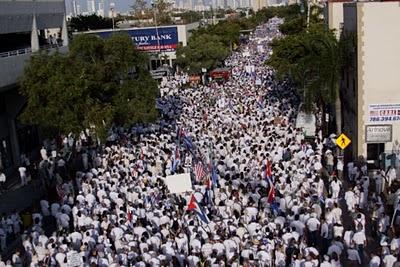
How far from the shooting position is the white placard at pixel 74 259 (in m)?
13.2

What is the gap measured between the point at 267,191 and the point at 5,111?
15.9 m

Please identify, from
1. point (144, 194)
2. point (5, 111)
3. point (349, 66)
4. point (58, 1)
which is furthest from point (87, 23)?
point (144, 194)

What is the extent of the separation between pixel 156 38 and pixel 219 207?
2052 inches

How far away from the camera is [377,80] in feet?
72.2

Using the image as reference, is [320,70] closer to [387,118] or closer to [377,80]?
[377,80]

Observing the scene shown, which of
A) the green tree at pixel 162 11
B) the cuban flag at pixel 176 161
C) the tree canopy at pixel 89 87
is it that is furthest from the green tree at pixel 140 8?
the cuban flag at pixel 176 161

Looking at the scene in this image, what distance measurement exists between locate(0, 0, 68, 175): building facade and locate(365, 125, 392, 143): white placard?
14.2 metres

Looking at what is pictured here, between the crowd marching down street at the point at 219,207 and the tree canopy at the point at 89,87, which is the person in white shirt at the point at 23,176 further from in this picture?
the tree canopy at the point at 89,87

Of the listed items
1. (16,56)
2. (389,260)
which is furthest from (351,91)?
(16,56)

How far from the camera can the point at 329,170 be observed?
21078mm

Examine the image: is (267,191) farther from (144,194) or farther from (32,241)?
(32,241)

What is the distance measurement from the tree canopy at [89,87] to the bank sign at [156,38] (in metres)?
37.2

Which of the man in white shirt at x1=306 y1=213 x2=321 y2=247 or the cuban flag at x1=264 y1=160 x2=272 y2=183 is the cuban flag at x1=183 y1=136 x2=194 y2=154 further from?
the man in white shirt at x1=306 y1=213 x2=321 y2=247

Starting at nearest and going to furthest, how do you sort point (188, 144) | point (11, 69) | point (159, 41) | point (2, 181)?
1. point (188, 144)
2. point (2, 181)
3. point (11, 69)
4. point (159, 41)
